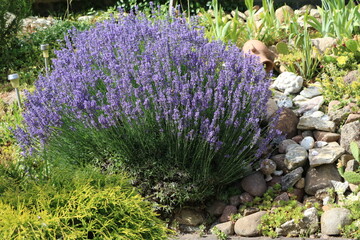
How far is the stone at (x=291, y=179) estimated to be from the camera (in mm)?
4121

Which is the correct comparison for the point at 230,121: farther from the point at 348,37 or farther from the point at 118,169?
the point at 348,37

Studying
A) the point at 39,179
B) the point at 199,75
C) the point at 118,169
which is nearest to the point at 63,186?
the point at 39,179

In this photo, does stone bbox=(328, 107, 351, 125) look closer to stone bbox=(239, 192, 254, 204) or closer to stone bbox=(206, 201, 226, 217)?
stone bbox=(239, 192, 254, 204)

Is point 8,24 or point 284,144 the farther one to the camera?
point 8,24

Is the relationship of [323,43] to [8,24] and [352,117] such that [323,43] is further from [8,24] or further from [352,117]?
[8,24]

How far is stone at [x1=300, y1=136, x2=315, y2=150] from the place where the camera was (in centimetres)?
430

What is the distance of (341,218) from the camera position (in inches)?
143

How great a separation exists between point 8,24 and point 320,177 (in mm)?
5454

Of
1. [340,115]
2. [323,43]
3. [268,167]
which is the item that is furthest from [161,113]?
[323,43]

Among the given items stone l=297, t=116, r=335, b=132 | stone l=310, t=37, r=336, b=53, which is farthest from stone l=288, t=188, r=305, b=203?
stone l=310, t=37, r=336, b=53

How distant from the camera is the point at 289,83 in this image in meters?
4.96

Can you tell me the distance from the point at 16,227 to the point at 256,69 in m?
2.27

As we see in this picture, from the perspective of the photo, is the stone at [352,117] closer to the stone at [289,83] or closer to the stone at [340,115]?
the stone at [340,115]

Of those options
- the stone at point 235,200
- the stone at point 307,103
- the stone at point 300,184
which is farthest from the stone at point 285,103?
the stone at point 235,200
